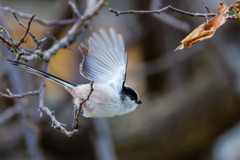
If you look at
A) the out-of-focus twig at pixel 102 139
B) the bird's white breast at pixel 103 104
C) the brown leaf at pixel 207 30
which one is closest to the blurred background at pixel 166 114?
the out-of-focus twig at pixel 102 139

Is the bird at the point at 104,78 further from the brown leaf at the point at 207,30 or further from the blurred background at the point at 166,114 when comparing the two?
the blurred background at the point at 166,114

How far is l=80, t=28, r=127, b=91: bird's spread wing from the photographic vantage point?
1.35 metres

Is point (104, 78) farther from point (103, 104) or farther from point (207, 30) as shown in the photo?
point (207, 30)

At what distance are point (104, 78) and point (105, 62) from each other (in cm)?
9

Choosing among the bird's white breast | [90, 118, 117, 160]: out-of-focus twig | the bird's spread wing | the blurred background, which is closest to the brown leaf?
the bird's spread wing

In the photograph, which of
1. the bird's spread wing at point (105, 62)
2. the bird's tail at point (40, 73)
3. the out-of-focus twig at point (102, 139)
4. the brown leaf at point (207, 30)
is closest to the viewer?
the brown leaf at point (207, 30)

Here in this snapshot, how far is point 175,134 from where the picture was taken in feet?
9.02

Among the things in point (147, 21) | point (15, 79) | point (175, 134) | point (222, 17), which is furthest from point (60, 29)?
point (222, 17)

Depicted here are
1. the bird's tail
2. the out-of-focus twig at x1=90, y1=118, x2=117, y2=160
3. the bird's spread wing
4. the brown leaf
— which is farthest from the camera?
the out-of-focus twig at x1=90, y1=118, x2=117, y2=160

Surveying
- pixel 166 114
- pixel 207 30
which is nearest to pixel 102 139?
pixel 166 114

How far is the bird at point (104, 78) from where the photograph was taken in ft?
4.46

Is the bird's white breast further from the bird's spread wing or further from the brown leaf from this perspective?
the brown leaf

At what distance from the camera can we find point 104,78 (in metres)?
1.44

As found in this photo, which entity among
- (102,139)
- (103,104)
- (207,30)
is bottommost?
(207,30)
